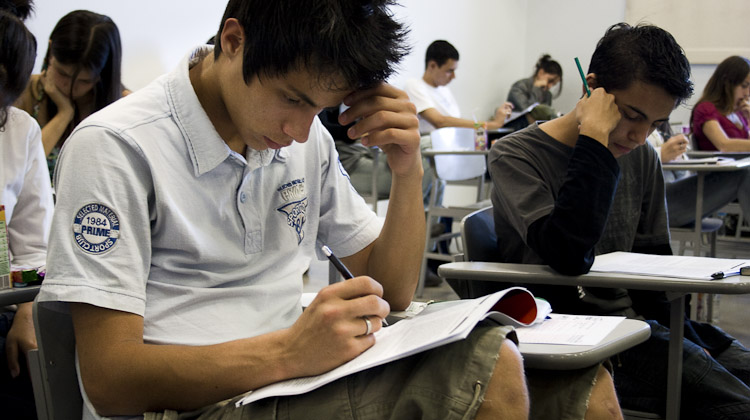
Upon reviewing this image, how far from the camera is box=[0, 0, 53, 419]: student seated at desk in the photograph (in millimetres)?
1297

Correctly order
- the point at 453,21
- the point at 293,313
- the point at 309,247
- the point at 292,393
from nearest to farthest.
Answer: the point at 292,393 → the point at 293,313 → the point at 309,247 → the point at 453,21

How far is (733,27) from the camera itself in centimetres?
679

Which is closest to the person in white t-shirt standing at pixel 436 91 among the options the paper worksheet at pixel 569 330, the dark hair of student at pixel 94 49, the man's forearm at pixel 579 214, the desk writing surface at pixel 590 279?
the dark hair of student at pixel 94 49

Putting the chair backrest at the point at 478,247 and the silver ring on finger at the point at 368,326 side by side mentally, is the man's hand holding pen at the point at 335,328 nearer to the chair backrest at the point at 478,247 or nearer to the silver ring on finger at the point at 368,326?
the silver ring on finger at the point at 368,326

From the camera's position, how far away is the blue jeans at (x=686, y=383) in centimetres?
122

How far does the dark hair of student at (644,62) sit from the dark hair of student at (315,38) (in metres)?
0.79

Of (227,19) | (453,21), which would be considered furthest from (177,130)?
(453,21)

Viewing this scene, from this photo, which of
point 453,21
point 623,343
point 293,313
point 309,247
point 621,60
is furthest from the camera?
point 453,21

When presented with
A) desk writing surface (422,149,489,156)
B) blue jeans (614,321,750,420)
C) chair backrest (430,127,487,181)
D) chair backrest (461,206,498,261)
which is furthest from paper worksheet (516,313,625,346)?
chair backrest (430,127,487,181)

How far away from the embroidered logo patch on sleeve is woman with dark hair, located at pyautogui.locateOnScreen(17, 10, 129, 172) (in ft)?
5.49

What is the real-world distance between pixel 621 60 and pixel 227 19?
94cm

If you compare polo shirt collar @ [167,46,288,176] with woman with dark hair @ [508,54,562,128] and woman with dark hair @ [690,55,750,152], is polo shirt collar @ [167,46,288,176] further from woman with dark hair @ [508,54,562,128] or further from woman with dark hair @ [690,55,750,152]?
woman with dark hair @ [508,54,562,128]

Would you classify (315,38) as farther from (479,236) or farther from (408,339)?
(479,236)

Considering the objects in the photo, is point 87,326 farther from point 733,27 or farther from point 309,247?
point 733,27
